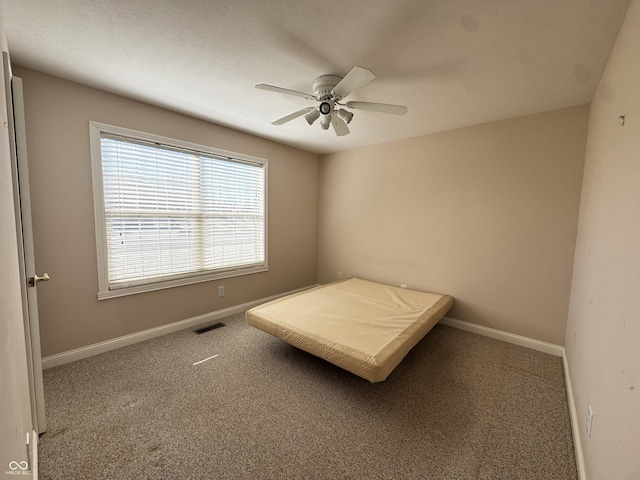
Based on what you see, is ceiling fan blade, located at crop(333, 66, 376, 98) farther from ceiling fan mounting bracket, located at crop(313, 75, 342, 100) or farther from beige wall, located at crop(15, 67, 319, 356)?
beige wall, located at crop(15, 67, 319, 356)

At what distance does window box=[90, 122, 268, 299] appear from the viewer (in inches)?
92.6

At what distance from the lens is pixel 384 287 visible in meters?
3.43

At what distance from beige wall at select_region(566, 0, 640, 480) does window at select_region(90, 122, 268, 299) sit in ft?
10.6

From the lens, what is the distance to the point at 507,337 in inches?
108

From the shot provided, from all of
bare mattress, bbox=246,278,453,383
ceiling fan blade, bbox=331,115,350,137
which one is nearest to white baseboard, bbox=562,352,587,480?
bare mattress, bbox=246,278,453,383

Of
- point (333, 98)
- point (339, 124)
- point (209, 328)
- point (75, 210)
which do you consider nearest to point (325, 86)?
point (333, 98)

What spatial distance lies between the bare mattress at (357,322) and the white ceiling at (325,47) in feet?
6.58

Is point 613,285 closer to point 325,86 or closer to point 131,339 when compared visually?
point 325,86

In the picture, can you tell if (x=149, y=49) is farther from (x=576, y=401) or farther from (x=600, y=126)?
(x=576, y=401)

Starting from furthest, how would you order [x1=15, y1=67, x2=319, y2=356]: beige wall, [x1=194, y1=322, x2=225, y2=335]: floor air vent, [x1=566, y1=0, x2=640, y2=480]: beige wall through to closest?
[x1=194, y1=322, x2=225, y2=335]: floor air vent < [x1=15, y1=67, x2=319, y2=356]: beige wall < [x1=566, y1=0, x2=640, y2=480]: beige wall

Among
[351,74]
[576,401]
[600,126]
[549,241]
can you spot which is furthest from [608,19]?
[576,401]

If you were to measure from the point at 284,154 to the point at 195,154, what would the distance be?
4.23 ft

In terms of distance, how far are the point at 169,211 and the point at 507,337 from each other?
3887 millimetres
